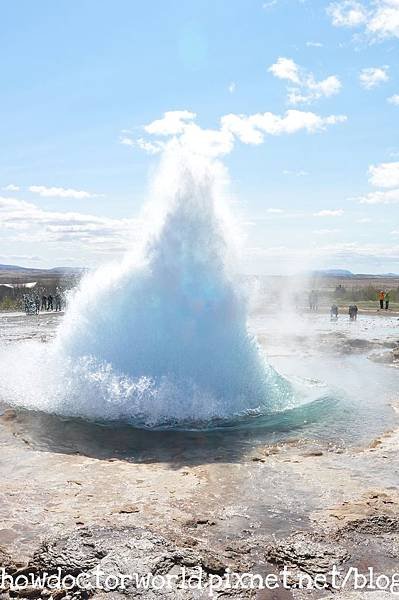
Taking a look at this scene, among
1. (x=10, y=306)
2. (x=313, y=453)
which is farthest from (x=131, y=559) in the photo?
(x=10, y=306)

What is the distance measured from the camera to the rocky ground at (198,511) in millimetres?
3719

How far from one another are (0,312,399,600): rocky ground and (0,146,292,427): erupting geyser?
Result: 5.81ft

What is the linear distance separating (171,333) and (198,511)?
495 cm

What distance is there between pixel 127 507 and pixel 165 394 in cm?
387

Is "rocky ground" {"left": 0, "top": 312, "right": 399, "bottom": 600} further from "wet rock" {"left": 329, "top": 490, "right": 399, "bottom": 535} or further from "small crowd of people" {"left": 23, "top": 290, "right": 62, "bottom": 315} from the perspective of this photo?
"small crowd of people" {"left": 23, "top": 290, "right": 62, "bottom": 315}

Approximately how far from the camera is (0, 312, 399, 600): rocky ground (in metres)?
3.72

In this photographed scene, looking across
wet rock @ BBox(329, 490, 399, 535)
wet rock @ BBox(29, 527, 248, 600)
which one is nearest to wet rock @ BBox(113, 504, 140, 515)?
wet rock @ BBox(29, 527, 248, 600)

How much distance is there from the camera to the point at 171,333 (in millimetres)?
9398

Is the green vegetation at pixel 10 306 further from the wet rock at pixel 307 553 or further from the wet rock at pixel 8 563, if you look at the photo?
the wet rock at pixel 307 553

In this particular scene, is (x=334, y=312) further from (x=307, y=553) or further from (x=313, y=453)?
(x=307, y=553)

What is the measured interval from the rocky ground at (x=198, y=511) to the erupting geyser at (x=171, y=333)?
69.7 inches

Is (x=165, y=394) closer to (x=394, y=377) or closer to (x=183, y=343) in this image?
(x=183, y=343)

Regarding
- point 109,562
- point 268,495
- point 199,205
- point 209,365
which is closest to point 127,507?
point 109,562

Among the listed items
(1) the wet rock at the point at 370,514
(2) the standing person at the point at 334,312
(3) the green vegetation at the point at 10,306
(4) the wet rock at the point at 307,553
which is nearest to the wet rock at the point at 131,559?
(4) the wet rock at the point at 307,553
